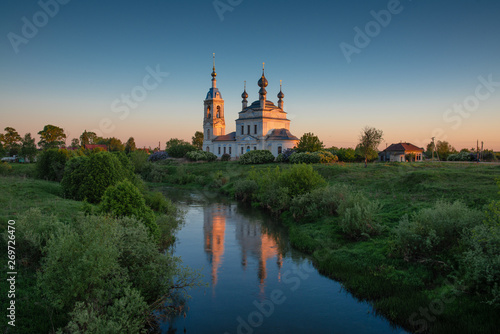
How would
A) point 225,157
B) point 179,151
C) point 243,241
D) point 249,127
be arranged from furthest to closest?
point 179,151 → point 249,127 → point 225,157 → point 243,241

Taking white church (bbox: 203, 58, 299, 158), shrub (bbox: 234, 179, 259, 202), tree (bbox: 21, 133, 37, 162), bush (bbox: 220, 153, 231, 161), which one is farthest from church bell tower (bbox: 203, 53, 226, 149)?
shrub (bbox: 234, 179, 259, 202)

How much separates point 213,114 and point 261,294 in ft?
207

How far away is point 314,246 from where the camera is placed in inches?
636

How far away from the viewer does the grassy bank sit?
912cm

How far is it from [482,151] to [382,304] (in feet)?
174

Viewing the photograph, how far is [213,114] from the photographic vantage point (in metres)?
72.5

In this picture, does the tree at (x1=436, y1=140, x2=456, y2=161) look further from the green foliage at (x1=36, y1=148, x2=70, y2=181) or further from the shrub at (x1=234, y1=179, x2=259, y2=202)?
the green foliage at (x1=36, y1=148, x2=70, y2=181)

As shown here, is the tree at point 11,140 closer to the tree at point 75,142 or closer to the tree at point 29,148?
the tree at point 29,148

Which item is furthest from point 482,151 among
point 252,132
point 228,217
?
point 228,217

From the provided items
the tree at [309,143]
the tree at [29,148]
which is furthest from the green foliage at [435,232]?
the tree at [29,148]

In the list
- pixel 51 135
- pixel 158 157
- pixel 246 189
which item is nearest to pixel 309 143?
pixel 246 189

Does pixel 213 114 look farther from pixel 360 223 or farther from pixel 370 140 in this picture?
pixel 360 223

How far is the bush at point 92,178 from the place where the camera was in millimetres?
20406

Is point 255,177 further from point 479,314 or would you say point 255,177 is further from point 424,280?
point 479,314
